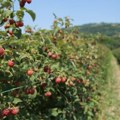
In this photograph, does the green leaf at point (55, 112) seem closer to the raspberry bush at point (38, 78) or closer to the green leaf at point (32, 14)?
the raspberry bush at point (38, 78)

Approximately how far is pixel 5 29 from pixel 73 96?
10.7 feet

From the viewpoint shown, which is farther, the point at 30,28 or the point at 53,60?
the point at 30,28

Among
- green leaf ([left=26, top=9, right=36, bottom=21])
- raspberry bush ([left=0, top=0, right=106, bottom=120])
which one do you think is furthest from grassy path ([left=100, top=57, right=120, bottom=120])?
green leaf ([left=26, top=9, right=36, bottom=21])

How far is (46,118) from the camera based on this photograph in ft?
19.9

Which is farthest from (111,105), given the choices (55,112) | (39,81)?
(39,81)

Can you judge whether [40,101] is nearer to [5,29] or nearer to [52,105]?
[52,105]

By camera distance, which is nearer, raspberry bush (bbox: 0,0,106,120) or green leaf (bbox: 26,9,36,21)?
green leaf (bbox: 26,9,36,21)

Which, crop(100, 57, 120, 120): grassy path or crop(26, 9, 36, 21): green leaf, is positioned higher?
crop(26, 9, 36, 21): green leaf

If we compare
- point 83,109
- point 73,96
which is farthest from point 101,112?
point 73,96

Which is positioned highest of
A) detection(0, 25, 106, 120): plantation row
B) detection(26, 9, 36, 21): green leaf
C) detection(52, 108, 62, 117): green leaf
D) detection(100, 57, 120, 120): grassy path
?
detection(26, 9, 36, 21): green leaf

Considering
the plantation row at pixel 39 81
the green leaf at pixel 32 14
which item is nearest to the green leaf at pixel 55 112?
Answer: the plantation row at pixel 39 81

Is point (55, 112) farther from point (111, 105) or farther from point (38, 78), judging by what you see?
point (111, 105)

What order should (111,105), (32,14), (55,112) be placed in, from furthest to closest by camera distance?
(111,105) < (55,112) < (32,14)

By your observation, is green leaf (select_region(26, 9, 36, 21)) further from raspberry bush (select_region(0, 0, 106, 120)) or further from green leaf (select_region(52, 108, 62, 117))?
green leaf (select_region(52, 108, 62, 117))
